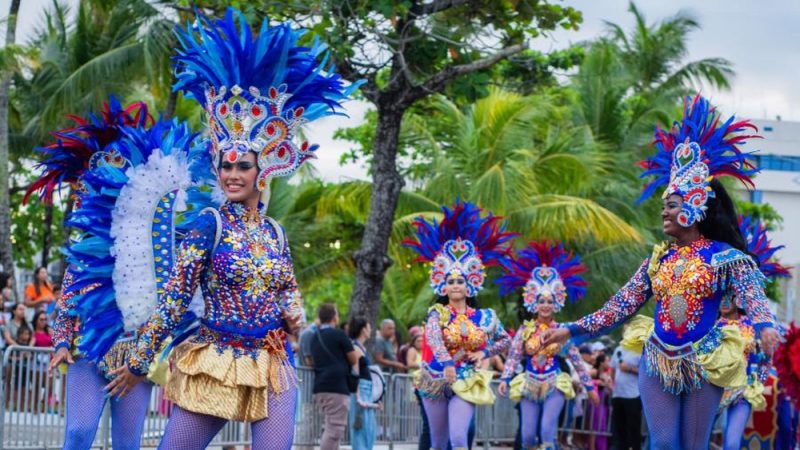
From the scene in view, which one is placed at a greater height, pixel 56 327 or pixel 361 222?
pixel 361 222

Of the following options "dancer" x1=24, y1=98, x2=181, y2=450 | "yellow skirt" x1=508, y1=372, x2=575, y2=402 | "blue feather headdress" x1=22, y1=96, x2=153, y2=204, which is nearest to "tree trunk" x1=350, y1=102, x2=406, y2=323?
"yellow skirt" x1=508, y1=372, x2=575, y2=402

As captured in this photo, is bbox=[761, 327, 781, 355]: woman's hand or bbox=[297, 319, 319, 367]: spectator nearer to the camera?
bbox=[761, 327, 781, 355]: woman's hand

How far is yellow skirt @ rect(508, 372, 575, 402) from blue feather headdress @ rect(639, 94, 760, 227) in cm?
526

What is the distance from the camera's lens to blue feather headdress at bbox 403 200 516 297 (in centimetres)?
Result: 1223

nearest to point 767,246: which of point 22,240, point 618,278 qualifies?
point 618,278

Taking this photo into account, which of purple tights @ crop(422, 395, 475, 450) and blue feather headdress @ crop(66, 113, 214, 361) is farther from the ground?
blue feather headdress @ crop(66, 113, 214, 361)

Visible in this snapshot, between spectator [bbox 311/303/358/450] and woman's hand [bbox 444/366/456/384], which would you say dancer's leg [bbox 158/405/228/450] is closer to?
woman's hand [bbox 444/366/456/384]

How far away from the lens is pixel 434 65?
16.2 metres

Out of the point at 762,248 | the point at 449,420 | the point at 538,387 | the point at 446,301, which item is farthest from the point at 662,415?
the point at 538,387

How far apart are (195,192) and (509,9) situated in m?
8.50

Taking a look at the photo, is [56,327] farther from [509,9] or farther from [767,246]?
[509,9]

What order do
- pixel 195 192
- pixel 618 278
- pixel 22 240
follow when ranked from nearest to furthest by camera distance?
pixel 195 192, pixel 618 278, pixel 22 240

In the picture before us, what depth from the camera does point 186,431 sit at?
21.2ft

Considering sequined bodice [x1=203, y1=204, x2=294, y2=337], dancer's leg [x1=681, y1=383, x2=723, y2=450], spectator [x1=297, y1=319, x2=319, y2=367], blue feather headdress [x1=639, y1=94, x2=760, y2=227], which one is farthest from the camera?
spectator [x1=297, y1=319, x2=319, y2=367]
